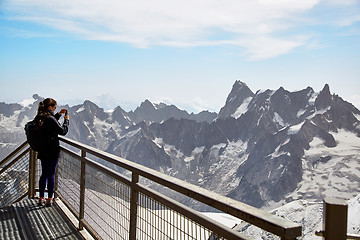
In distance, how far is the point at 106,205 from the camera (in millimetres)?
4395

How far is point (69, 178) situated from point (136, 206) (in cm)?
324

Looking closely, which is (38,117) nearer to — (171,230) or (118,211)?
(118,211)

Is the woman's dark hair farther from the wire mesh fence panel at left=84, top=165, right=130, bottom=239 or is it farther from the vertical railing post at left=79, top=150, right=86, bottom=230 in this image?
the wire mesh fence panel at left=84, top=165, right=130, bottom=239

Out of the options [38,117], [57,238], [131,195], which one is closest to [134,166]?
[131,195]

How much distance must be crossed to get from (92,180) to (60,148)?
2.12m

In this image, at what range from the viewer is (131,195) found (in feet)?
11.5

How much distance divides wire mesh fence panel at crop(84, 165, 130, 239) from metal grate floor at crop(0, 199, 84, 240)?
0.49 meters

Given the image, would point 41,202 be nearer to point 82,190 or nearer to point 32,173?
point 32,173

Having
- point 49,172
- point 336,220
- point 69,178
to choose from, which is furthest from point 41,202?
point 336,220

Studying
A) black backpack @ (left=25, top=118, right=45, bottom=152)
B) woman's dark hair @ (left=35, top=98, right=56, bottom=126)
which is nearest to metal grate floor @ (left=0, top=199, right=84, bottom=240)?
black backpack @ (left=25, top=118, right=45, bottom=152)

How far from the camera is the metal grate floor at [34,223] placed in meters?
5.18

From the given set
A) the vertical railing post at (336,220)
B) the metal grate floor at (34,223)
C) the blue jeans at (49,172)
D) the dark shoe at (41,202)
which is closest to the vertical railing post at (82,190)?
the metal grate floor at (34,223)

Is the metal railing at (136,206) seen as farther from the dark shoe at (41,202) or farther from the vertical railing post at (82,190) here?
the dark shoe at (41,202)

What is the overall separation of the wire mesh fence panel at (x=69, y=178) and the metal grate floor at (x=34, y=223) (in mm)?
318
